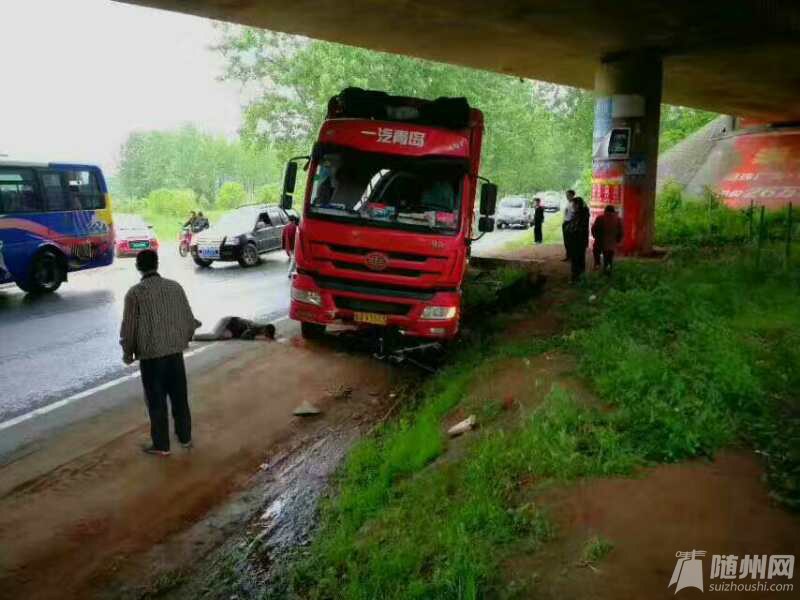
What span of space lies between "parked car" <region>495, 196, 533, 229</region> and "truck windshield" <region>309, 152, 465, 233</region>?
92.1ft

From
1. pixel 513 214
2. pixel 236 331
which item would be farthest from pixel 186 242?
pixel 513 214

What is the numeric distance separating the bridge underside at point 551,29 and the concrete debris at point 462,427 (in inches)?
314

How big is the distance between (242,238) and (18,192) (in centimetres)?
623

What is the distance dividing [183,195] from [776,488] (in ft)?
154

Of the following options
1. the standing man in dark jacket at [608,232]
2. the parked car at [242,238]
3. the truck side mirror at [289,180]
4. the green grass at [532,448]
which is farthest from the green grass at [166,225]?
the green grass at [532,448]

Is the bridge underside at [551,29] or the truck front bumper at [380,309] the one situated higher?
the bridge underside at [551,29]

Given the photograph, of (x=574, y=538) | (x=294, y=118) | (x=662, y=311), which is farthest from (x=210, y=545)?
(x=294, y=118)

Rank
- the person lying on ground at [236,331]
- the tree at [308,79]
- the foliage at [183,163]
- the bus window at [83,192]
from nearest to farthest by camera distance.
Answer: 1. the person lying on ground at [236,331]
2. the bus window at [83,192]
3. the tree at [308,79]
4. the foliage at [183,163]

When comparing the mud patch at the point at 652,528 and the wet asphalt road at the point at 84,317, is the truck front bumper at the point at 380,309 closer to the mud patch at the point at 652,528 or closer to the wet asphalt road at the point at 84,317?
the wet asphalt road at the point at 84,317

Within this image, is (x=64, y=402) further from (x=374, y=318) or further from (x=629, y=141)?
(x=629, y=141)

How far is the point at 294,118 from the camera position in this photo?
96.2 ft

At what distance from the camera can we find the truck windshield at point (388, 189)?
852cm

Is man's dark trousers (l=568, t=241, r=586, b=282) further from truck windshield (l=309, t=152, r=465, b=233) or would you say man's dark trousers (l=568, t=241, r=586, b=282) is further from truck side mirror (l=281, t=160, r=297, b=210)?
truck side mirror (l=281, t=160, r=297, b=210)

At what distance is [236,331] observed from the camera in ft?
32.8
